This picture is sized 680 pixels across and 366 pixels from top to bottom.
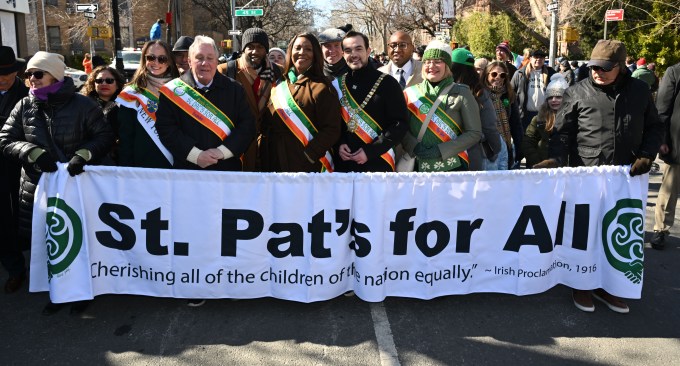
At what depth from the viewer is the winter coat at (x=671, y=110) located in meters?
5.25

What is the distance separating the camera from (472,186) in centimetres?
391

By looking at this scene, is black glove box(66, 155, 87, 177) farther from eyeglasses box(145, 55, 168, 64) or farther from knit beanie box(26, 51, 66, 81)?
eyeglasses box(145, 55, 168, 64)

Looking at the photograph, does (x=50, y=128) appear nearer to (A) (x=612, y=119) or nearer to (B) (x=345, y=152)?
(B) (x=345, y=152)

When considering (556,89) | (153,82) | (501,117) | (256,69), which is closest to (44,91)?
(153,82)

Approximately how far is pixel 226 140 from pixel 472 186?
5.78 ft

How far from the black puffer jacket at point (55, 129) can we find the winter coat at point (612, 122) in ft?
11.6

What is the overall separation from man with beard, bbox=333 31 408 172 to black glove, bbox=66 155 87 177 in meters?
1.83

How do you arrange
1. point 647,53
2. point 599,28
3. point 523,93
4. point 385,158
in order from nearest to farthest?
point 385,158 → point 523,93 → point 647,53 → point 599,28

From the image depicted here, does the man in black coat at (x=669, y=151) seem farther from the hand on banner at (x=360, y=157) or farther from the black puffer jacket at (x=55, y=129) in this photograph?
the black puffer jacket at (x=55, y=129)

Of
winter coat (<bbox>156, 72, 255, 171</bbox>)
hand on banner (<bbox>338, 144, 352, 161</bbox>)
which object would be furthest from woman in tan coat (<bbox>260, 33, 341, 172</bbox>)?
winter coat (<bbox>156, 72, 255, 171</bbox>)

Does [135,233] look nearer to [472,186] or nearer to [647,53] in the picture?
[472,186]

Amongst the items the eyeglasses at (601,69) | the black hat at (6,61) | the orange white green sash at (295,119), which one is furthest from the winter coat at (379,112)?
the black hat at (6,61)

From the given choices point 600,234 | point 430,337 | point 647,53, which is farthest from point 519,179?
point 647,53

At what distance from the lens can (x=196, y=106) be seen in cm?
388
